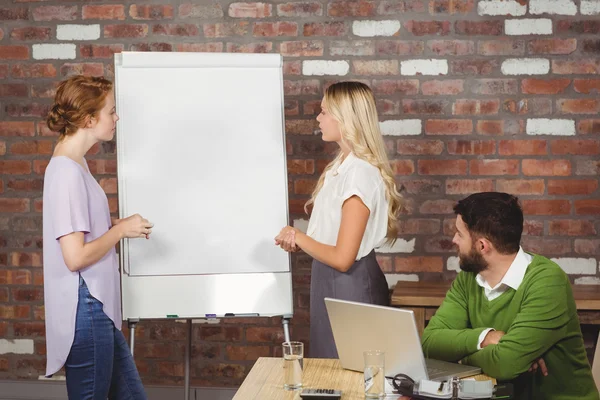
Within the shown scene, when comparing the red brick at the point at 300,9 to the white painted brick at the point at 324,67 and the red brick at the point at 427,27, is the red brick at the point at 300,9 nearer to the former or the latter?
the white painted brick at the point at 324,67

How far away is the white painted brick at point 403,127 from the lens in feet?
10.7

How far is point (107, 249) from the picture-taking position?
2.27 m

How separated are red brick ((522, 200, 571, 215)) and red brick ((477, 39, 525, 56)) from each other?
62cm

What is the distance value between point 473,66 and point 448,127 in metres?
0.27

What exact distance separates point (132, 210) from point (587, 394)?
1.58 meters

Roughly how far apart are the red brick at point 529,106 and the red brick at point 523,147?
0.12 meters

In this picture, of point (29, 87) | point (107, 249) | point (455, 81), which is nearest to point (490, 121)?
point (455, 81)

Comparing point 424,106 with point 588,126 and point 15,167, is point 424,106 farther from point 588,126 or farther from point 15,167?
point 15,167

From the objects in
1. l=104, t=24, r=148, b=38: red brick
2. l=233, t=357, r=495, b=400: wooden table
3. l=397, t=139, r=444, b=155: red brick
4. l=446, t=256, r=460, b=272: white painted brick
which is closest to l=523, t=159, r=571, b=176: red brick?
l=397, t=139, r=444, b=155: red brick

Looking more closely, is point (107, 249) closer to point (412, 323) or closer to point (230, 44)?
point (412, 323)

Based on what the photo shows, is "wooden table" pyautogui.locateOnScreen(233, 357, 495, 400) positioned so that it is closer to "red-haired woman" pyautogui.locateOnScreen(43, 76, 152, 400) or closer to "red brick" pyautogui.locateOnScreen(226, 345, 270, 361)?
"red-haired woman" pyautogui.locateOnScreen(43, 76, 152, 400)

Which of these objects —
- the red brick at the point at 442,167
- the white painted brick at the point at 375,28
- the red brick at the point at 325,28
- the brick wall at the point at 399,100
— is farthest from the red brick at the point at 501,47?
the red brick at the point at 325,28

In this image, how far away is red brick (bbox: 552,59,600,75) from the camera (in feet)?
10.4

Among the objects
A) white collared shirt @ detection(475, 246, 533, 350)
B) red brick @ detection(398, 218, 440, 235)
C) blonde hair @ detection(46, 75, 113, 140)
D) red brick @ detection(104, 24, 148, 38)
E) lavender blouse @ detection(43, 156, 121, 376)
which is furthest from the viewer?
red brick @ detection(104, 24, 148, 38)
